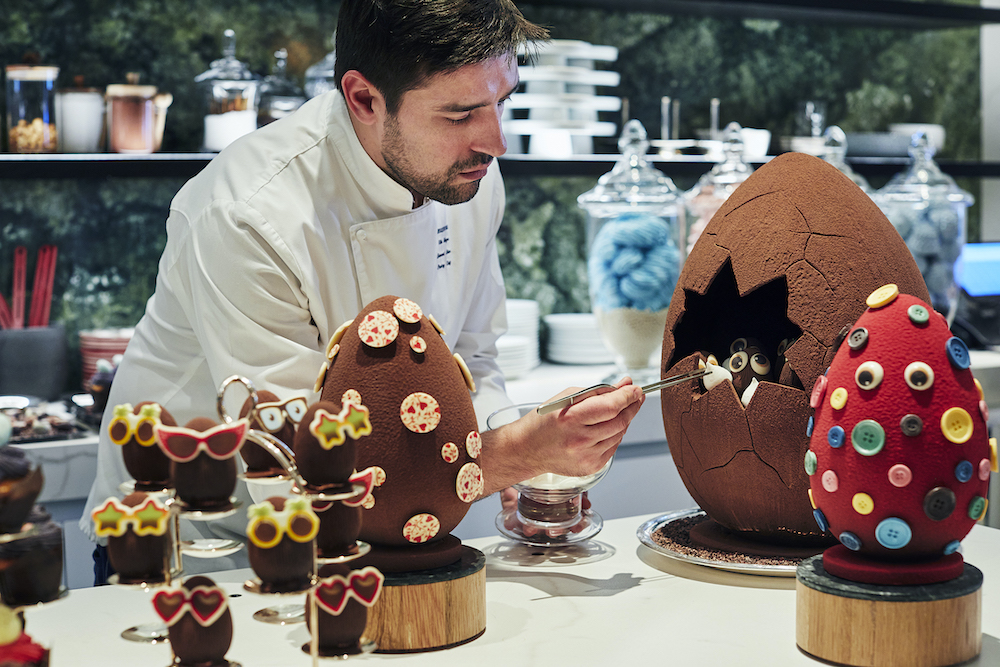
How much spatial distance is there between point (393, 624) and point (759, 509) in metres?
0.45

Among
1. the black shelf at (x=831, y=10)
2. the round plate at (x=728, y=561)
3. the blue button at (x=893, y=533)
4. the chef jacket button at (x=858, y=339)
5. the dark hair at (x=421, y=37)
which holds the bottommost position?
the round plate at (x=728, y=561)

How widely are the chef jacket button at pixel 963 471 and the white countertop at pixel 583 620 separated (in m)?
0.17

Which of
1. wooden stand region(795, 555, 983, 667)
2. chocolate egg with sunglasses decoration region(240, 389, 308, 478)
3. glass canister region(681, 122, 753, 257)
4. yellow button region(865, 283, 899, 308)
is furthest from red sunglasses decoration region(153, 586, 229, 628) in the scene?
glass canister region(681, 122, 753, 257)

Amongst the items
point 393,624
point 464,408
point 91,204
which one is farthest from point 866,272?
point 91,204

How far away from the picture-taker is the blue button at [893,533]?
0.91 m

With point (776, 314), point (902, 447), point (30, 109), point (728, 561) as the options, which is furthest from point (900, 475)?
point (30, 109)

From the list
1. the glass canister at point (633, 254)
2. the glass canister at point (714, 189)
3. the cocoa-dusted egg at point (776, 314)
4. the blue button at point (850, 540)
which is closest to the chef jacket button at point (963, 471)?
the blue button at point (850, 540)

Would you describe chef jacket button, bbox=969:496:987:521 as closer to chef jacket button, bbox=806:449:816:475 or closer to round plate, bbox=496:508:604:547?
chef jacket button, bbox=806:449:816:475

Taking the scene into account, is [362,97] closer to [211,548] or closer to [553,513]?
[553,513]

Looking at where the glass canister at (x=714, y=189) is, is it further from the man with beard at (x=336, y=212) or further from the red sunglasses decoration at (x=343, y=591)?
the red sunglasses decoration at (x=343, y=591)

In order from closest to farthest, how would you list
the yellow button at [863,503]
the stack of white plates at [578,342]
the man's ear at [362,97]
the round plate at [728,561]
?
the yellow button at [863,503] → the round plate at [728,561] → the man's ear at [362,97] → the stack of white plates at [578,342]

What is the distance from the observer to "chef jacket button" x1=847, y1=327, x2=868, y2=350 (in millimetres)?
949

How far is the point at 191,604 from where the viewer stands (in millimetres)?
720

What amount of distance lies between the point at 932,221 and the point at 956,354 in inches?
90.0
